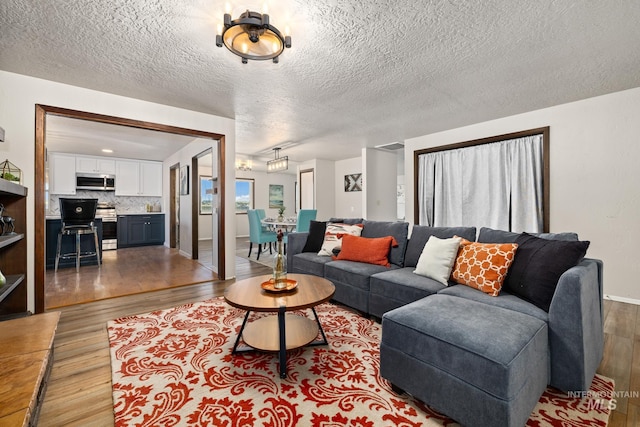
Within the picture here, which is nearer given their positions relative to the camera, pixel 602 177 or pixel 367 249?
pixel 367 249

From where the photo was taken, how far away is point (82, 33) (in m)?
2.06

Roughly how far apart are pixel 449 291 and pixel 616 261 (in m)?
2.69

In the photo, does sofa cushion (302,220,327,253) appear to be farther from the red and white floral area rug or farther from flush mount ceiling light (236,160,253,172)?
flush mount ceiling light (236,160,253,172)

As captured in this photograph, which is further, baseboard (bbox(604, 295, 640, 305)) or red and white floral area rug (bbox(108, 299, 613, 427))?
baseboard (bbox(604, 295, 640, 305))

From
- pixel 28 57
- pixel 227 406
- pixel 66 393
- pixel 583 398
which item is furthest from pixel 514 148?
pixel 28 57

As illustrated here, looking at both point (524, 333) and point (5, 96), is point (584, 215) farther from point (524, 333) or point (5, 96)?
point (5, 96)

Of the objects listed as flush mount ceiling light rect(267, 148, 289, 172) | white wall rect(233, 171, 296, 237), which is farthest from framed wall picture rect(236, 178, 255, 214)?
flush mount ceiling light rect(267, 148, 289, 172)

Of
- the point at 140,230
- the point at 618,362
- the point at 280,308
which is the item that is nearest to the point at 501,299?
the point at 618,362

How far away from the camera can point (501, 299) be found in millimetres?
1841

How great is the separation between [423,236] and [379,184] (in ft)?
12.6

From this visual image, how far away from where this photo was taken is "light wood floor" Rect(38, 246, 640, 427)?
1.43 meters

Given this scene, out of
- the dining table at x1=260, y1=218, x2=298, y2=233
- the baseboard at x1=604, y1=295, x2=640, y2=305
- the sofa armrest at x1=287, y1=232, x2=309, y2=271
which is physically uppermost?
the dining table at x1=260, y1=218, x2=298, y2=233

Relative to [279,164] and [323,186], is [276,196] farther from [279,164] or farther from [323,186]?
[279,164]

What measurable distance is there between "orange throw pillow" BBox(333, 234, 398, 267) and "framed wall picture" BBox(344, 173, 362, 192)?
431 centimetres
